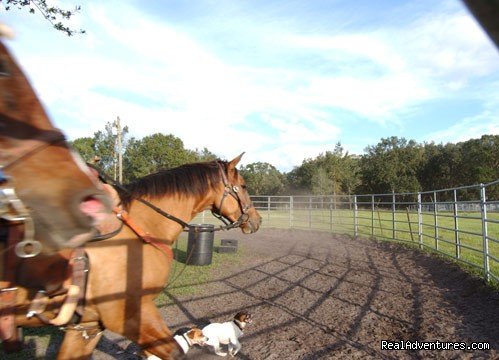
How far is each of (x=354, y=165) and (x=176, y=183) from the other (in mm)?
44741

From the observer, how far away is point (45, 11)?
6.98 metres

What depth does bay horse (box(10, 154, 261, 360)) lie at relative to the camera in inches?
92.4

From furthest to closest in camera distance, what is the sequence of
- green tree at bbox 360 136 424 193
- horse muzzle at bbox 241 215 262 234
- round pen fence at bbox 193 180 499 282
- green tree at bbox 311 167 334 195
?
green tree at bbox 360 136 424 193
green tree at bbox 311 167 334 195
round pen fence at bbox 193 180 499 282
horse muzzle at bbox 241 215 262 234

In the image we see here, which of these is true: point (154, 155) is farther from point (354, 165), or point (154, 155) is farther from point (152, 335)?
point (152, 335)

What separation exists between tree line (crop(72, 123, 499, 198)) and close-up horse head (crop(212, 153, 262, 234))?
3738cm

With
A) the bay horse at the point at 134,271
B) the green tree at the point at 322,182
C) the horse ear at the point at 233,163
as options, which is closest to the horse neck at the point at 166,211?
the bay horse at the point at 134,271

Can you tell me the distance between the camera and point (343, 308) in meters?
5.46

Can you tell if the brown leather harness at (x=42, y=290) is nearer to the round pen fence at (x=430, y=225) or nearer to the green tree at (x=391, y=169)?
the round pen fence at (x=430, y=225)

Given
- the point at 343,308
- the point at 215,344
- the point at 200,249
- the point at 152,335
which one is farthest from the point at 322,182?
the point at 152,335

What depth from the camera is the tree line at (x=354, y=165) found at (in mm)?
43188

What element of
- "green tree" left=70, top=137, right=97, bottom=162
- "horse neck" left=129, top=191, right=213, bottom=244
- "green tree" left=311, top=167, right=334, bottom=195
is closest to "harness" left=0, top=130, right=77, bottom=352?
"horse neck" left=129, top=191, right=213, bottom=244

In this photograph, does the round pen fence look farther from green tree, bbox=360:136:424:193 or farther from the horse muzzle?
green tree, bbox=360:136:424:193

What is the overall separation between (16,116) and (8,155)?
0.46 feet

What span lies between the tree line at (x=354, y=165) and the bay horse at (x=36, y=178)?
4061 centimetres
